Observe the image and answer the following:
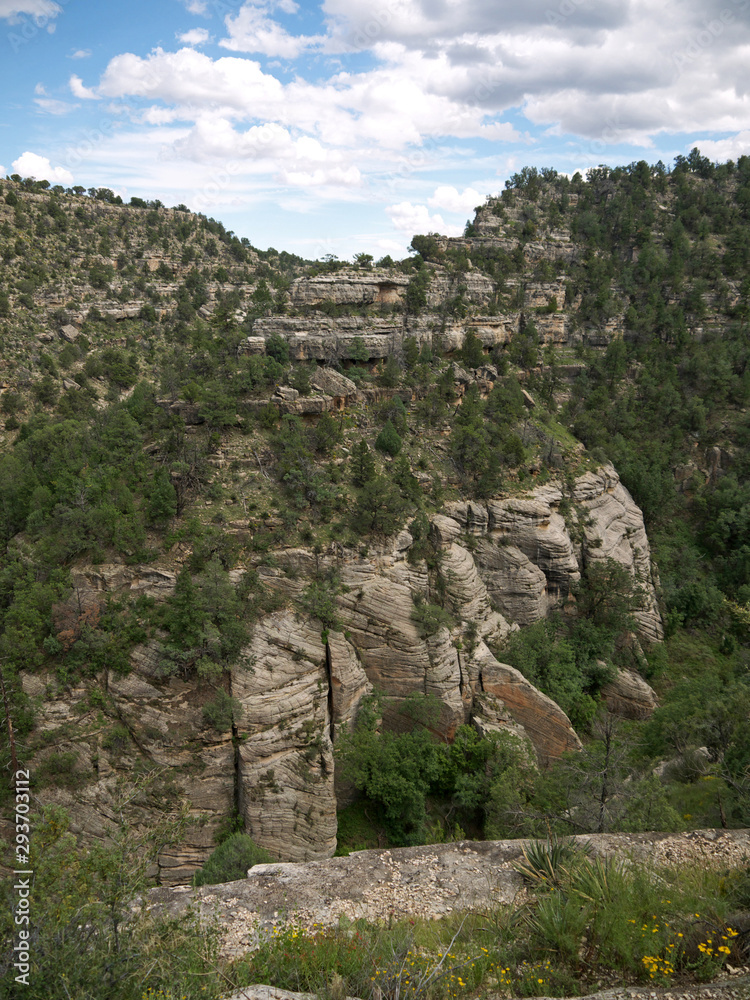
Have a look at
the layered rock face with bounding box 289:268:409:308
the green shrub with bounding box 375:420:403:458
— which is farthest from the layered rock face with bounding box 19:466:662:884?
the layered rock face with bounding box 289:268:409:308

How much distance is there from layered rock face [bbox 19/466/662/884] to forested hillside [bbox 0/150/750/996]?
12 centimetres

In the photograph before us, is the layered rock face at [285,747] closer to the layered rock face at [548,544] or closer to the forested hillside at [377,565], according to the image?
the forested hillside at [377,565]

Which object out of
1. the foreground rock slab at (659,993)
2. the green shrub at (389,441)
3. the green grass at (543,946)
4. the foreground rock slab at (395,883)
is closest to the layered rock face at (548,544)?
the green shrub at (389,441)

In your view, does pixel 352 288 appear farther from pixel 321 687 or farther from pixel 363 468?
pixel 321 687

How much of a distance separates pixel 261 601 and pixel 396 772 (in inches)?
407

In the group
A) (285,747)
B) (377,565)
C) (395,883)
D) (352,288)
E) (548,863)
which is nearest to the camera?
(548,863)

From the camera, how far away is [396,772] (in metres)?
25.1

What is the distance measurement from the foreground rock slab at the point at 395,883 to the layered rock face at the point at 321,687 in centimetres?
1160

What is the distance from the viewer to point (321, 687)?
2586cm

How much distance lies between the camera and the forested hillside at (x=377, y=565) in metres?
22.7

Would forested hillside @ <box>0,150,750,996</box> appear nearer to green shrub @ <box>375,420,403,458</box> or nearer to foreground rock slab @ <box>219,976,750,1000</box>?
green shrub @ <box>375,420,403,458</box>

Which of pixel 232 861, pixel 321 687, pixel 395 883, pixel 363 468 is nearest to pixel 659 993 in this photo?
pixel 395 883

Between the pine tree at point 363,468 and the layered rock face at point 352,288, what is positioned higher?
the layered rock face at point 352,288

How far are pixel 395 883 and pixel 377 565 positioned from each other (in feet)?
59.2
